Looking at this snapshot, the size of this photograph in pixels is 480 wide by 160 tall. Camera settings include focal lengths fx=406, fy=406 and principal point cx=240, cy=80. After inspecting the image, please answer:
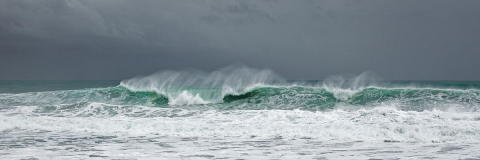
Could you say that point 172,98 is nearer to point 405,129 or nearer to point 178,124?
point 178,124

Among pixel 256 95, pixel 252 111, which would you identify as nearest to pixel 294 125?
pixel 252 111

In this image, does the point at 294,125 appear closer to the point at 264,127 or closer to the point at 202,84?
the point at 264,127

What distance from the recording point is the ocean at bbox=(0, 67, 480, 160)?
318 inches

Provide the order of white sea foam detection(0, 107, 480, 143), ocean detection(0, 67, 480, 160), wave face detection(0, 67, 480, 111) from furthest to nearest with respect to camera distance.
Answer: wave face detection(0, 67, 480, 111)
white sea foam detection(0, 107, 480, 143)
ocean detection(0, 67, 480, 160)

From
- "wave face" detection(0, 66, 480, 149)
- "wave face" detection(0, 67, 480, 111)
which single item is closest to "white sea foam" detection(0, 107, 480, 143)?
"wave face" detection(0, 66, 480, 149)

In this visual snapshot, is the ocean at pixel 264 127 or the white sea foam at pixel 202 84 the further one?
Answer: the white sea foam at pixel 202 84

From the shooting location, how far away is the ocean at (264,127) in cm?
809

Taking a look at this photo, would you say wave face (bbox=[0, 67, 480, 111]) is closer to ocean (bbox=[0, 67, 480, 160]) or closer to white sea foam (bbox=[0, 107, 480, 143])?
ocean (bbox=[0, 67, 480, 160])

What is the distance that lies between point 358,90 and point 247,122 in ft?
27.3

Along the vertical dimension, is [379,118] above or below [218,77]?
below

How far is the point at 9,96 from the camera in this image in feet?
76.8

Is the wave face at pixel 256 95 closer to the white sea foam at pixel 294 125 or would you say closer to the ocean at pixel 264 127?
the ocean at pixel 264 127

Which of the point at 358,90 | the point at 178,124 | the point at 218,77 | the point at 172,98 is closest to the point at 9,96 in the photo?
the point at 172,98

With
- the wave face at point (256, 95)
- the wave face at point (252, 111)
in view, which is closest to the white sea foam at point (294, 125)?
the wave face at point (252, 111)
